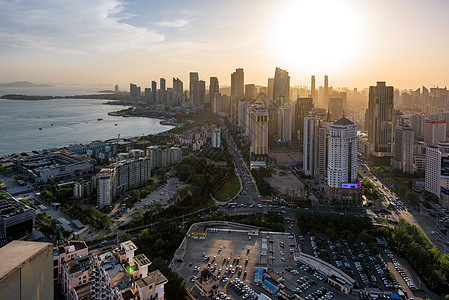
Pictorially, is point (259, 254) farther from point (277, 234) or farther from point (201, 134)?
point (201, 134)

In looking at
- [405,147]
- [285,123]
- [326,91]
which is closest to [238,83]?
[326,91]

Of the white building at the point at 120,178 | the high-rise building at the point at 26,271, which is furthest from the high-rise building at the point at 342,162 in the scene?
the high-rise building at the point at 26,271

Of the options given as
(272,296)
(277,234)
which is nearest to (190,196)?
(277,234)

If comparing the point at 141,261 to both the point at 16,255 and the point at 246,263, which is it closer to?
the point at 246,263

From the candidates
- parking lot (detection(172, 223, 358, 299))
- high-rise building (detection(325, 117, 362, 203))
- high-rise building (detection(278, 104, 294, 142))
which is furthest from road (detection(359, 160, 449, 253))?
high-rise building (detection(278, 104, 294, 142))

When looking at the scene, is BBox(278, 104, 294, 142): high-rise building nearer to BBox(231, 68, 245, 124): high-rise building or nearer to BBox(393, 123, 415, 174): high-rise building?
BBox(393, 123, 415, 174): high-rise building
